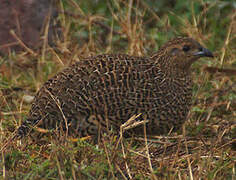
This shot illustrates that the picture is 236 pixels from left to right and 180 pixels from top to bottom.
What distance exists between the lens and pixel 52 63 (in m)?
5.58

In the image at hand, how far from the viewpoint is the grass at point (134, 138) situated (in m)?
3.29

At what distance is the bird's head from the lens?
4.28m

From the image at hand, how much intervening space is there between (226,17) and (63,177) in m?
4.31

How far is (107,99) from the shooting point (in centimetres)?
384

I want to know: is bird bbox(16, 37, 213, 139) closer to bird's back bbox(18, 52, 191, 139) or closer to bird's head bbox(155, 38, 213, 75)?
bird's back bbox(18, 52, 191, 139)

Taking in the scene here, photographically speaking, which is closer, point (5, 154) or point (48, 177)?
point (48, 177)

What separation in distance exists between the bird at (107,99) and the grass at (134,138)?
0.46 feet

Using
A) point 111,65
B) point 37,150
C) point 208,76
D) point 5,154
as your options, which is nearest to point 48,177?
point 5,154

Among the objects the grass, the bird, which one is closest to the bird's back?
the bird

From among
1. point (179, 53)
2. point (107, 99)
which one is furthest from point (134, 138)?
point (179, 53)

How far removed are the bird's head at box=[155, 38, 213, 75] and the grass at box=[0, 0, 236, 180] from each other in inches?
22.9

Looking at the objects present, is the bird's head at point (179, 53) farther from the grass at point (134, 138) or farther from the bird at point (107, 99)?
the grass at point (134, 138)

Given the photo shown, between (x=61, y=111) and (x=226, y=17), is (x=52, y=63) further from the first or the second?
(x=226, y=17)

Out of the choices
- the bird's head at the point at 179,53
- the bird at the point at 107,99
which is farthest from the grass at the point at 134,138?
the bird's head at the point at 179,53
